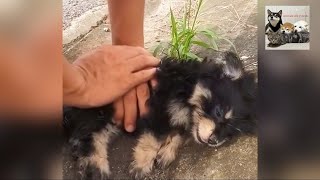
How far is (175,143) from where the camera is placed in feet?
6.19

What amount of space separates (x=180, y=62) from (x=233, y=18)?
0.74 feet

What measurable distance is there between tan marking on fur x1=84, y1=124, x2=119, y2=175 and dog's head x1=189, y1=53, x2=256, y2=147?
288 millimetres

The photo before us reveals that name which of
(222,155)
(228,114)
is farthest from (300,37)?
(222,155)

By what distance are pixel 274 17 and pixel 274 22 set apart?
0.02 m

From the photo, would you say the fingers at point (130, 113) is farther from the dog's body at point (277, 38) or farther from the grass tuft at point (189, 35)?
the dog's body at point (277, 38)

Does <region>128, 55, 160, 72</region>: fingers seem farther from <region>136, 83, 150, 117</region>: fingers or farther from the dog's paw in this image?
the dog's paw

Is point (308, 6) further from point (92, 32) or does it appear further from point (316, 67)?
point (92, 32)

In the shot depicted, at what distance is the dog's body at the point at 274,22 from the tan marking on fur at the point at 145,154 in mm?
516

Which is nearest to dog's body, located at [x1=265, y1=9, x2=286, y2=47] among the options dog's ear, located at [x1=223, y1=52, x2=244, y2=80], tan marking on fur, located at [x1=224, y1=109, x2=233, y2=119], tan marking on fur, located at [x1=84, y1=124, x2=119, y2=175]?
dog's ear, located at [x1=223, y1=52, x2=244, y2=80]

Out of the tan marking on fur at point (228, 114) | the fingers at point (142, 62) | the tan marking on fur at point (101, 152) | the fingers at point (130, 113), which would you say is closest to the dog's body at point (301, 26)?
Answer: the tan marking on fur at point (228, 114)

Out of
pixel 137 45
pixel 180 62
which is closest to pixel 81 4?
pixel 137 45

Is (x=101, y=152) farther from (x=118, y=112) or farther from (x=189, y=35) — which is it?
(x=189, y=35)

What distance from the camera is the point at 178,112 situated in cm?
188

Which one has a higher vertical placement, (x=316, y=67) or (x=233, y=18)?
(x=233, y=18)
